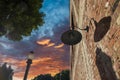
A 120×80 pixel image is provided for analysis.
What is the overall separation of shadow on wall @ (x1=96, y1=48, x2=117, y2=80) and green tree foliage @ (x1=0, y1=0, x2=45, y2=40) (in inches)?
272

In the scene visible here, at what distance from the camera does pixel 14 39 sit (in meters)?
13.9

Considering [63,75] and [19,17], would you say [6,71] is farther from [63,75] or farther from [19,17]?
[19,17]

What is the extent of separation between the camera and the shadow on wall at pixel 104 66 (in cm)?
553

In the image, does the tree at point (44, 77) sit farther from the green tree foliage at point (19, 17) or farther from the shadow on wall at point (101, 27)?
the shadow on wall at point (101, 27)

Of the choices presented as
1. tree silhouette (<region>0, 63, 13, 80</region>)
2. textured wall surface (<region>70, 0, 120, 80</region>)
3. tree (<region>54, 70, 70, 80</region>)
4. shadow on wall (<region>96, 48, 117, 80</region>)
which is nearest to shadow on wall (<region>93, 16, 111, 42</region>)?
textured wall surface (<region>70, 0, 120, 80</region>)

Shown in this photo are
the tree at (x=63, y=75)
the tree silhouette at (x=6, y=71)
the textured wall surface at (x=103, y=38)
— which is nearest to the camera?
the textured wall surface at (x=103, y=38)

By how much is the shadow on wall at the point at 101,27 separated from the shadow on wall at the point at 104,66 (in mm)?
361

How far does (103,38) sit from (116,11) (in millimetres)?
1045

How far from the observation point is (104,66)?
6.07 metres

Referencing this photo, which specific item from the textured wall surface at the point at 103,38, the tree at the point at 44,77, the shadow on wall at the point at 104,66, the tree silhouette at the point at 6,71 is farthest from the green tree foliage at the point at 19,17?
the tree at the point at 44,77

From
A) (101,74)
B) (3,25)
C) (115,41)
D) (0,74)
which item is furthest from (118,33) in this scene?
(0,74)

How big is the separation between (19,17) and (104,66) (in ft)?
25.1

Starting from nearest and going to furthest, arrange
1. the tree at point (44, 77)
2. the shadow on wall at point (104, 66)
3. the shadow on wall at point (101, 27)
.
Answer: the shadow on wall at point (104, 66)
the shadow on wall at point (101, 27)
the tree at point (44, 77)

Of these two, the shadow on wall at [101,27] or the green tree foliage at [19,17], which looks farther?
the green tree foliage at [19,17]
